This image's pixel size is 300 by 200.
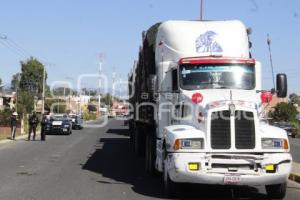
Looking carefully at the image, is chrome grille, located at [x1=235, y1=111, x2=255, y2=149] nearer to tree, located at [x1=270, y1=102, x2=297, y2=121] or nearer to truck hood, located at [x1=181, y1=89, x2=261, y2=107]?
truck hood, located at [x1=181, y1=89, x2=261, y2=107]

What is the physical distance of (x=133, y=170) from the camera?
1644 centimetres

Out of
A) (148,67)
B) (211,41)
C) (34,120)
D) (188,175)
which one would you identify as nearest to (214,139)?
(188,175)

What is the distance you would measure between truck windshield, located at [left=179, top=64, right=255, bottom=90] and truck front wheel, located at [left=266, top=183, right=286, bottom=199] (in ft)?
6.96

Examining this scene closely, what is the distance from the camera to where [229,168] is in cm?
1058

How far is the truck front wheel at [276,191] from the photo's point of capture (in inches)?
437

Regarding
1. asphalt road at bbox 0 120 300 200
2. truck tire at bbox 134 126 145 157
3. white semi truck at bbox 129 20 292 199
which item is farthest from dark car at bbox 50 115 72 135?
white semi truck at bbox 129 20 292 199

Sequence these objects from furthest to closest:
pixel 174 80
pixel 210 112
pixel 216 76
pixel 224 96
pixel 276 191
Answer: pixel 174 80 → pixel 216 76 → pixel 224 96 → pixel 276 191 → pixel 210 112

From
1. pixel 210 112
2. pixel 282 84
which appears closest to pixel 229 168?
pixel 210 112

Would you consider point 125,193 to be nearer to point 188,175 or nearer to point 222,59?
point 188,175

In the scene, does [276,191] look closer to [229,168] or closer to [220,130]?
[229,168]

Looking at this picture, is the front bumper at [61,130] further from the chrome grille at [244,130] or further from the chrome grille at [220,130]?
the chrome grille at [244,130]

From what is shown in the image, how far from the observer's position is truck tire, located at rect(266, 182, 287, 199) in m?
11.1

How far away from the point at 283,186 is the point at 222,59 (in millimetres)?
2896

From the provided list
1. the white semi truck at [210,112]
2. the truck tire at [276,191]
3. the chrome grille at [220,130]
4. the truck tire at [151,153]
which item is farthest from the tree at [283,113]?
the chrome grille at [220,130]
